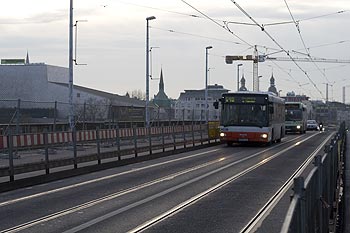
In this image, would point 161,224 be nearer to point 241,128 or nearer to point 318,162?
point 318,162

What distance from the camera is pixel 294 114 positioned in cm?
6781

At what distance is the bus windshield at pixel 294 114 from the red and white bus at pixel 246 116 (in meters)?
29.5

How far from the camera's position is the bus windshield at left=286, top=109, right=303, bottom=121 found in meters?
67.6

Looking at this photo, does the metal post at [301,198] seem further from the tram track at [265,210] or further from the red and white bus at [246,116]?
the red and white bus at [246,116]

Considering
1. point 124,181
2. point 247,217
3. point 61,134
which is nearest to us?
point 247,217

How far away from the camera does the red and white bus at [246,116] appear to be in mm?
37844

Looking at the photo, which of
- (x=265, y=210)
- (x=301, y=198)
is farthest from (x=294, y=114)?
(x=301, y=198)

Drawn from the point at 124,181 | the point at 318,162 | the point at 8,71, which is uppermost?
the point at 8,71

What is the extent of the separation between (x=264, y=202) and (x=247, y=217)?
7.16ft

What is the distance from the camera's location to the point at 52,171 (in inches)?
808

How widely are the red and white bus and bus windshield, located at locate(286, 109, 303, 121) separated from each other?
2951 centimetres

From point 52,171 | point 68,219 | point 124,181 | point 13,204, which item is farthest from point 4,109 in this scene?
point 68,219

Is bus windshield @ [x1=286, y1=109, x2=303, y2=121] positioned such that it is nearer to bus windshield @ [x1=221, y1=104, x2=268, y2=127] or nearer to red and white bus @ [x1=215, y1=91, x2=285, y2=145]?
red and white bus @ [x1=215, y1=91, x2=285, y2=145]

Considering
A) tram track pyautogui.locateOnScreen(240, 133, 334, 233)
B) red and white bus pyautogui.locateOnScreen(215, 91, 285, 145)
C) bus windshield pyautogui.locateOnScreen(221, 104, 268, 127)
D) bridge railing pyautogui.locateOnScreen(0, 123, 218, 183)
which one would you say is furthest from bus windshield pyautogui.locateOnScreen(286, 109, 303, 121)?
tram track pyautogui.locateOnScreen(240, 133, 334, 233)
